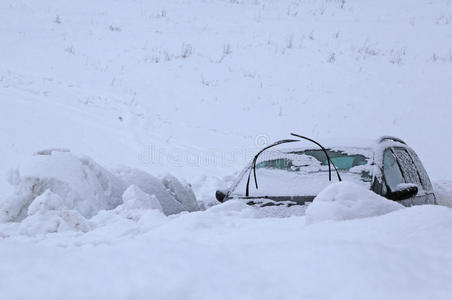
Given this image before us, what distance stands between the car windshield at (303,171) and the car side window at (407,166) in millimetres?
563

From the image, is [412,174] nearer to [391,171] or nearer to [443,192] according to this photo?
[391,171]

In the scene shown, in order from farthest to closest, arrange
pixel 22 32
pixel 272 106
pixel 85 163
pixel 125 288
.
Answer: pixel 22 32 → pixel 272 106 → pixel 85 163 → pixel 125 288

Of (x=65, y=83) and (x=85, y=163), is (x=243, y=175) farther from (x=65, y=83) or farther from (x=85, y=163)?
(x=65, y=83)

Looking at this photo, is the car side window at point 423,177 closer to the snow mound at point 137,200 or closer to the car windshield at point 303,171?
the car windshield at point 303,171

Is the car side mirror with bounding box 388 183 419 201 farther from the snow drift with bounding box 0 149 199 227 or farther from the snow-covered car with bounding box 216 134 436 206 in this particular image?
the snow drift with bounding box 0 149 199 227

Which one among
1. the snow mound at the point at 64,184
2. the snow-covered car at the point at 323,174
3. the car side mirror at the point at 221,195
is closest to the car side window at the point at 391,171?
the snow-covered car at the point at 323,174

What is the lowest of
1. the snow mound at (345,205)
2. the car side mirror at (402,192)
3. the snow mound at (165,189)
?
the snow mound at (165,189)

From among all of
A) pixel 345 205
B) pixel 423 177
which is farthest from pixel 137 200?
pixel 423 177

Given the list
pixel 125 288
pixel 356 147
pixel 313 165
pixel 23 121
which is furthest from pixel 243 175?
pixel 23 121

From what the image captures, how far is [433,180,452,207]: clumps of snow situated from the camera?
6.05 metres

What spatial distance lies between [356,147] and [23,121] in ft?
24.6

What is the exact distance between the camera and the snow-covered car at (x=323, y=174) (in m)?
4.34

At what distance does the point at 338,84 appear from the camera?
13719mm

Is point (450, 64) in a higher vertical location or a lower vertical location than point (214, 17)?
lower
